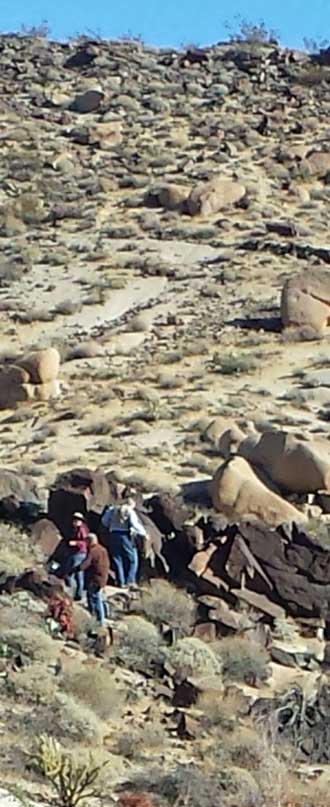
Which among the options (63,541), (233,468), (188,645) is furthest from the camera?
(233,468)

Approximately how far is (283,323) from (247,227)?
30.5 feet

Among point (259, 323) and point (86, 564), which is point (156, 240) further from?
point (86, 564)

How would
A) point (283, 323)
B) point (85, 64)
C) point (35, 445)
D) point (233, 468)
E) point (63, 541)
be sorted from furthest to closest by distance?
point (85, 64), point (283, 323), point (35, 445), point (233, 468), point (63, 541)

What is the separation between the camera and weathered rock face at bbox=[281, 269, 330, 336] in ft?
127

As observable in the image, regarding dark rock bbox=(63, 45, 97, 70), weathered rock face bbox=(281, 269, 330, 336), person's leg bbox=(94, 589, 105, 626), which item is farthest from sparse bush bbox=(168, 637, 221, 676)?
dark rock bbox=(63, 45, 97, 70)

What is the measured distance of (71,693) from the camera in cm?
1652

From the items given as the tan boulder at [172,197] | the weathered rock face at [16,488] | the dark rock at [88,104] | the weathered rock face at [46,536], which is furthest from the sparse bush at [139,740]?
the dark rock at [88,104]

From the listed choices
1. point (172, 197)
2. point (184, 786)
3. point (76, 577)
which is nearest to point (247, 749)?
point (184, 786)

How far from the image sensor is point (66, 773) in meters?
13.1

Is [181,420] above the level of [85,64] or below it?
below

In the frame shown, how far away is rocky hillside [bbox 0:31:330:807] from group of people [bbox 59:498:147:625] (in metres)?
0.52

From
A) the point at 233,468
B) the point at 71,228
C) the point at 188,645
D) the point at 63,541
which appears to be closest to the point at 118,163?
the point at 71,228

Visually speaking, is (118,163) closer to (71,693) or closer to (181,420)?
(181,420)

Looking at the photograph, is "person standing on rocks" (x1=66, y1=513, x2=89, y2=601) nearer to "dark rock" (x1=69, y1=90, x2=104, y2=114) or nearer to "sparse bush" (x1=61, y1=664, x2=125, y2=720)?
"sparse bush" (x1=61, y1=664, x2=125, y2=720)
